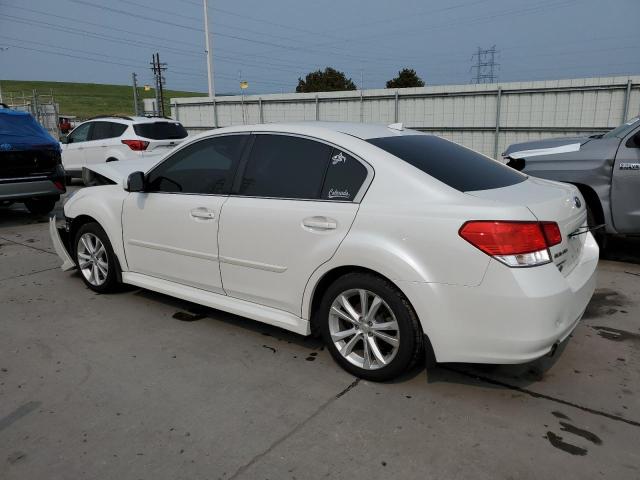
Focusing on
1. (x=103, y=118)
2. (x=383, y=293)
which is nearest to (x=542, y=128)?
(x=103, y=118)

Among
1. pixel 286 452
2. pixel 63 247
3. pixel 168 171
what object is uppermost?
pixel 168 171

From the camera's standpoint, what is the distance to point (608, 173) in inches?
224

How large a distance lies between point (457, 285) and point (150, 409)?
72.4 inches

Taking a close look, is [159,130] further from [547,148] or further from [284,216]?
[284,216]

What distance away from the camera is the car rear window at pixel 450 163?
3170mm

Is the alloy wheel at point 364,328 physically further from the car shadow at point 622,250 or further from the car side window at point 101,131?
the car side window at point 101,131

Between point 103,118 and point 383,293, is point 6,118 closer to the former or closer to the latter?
point 103,118

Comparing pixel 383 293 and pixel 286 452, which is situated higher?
pixel 383 293

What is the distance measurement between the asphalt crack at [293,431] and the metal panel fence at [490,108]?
1109 cm

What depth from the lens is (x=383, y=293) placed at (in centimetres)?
301

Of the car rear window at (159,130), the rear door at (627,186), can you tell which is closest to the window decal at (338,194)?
the rear door at (627,186)

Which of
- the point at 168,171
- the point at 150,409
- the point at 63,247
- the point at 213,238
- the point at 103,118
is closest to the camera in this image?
the point at 150,409

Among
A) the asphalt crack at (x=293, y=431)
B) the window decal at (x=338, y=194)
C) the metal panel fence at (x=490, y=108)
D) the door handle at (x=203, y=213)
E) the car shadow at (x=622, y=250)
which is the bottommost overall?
the asphalt crack at (x=293, y=431)

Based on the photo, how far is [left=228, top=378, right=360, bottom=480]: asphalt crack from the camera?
8.09 feet
